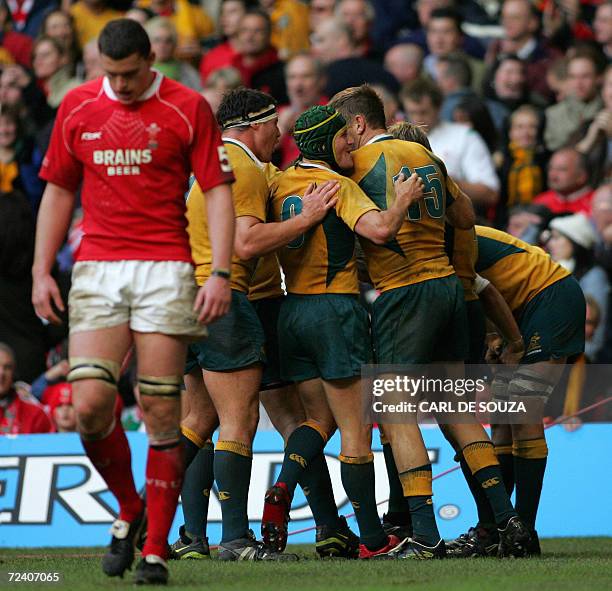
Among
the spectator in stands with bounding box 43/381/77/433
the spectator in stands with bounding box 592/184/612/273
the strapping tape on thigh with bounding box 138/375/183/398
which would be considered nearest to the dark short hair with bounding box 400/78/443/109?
the spectator in stands with bounding box 592/184/612/273

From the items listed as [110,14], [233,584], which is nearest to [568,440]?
[233,584]

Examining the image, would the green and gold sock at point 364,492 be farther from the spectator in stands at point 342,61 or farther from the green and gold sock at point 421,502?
the spectator in stands at point 342,61

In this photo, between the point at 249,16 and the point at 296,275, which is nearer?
the point at 296,275

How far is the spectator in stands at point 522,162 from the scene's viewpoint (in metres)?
13.1

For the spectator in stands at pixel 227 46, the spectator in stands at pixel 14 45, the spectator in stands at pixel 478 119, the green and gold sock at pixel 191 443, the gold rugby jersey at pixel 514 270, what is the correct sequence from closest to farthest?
the green and gold sock at pixel 191 443 < the gold rugby jersey at pixel 514 270 < the spectator in stands at pixel 478 119 < the spectator in stands at pixel 227 46 < the spectator in stands at pixel 14 45

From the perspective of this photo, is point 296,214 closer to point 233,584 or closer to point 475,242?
point 475,242

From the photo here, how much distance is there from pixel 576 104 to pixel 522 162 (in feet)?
2.86

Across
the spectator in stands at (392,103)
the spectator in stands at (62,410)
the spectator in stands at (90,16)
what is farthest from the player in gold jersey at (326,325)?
the spectator in stands at (90,16)

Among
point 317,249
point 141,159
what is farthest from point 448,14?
point 141,159

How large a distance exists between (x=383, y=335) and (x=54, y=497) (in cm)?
384

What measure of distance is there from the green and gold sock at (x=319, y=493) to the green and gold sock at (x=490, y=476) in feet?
2.68

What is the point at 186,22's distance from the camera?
16094 mm

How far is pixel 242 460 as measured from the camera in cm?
770

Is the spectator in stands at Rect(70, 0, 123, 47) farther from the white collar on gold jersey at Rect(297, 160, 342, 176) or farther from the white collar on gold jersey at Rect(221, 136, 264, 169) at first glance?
the white collar on gold jersey at Rect(297, 160, 342, 176)
